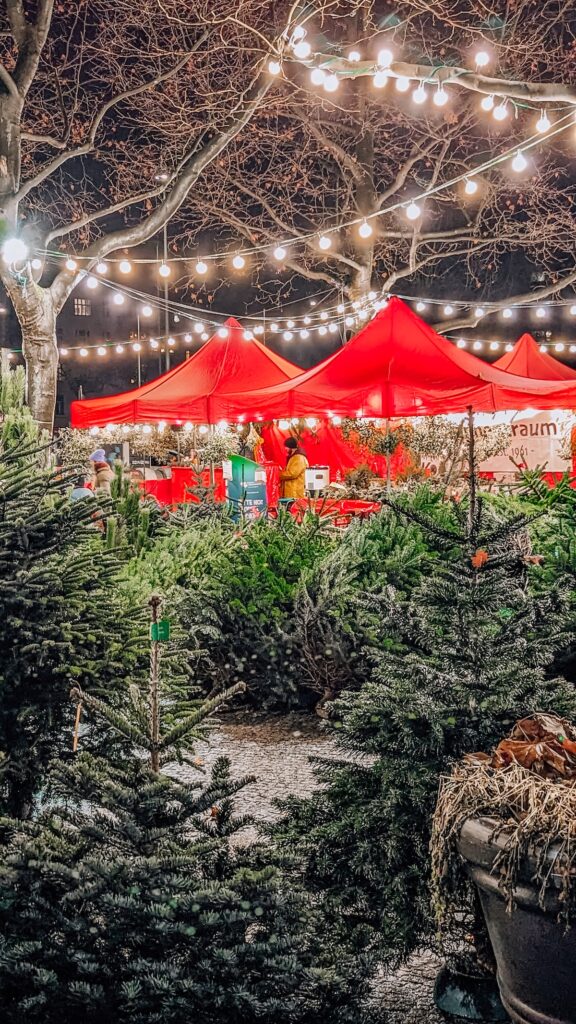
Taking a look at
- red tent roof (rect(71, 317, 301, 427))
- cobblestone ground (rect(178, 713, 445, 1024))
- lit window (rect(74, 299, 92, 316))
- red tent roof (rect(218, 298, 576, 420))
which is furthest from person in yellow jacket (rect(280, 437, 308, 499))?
lit window (rect(74, 299, 92, 316))

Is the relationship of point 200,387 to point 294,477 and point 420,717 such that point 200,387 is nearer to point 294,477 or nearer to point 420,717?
point 294,477

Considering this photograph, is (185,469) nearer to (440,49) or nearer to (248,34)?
(248,34)

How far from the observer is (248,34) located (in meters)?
17.9

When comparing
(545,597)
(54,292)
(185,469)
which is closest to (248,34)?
(54,292)

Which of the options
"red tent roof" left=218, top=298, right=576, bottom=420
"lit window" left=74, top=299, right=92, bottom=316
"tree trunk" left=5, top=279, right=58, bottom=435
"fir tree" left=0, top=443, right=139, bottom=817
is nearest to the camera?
"fir tree" left=0, top=443, right=139, bottom=817

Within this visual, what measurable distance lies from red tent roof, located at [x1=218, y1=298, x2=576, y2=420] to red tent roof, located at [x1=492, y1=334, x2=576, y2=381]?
3.98m

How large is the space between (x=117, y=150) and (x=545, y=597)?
63.7ft

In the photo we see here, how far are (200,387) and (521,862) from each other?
1199 centimetres

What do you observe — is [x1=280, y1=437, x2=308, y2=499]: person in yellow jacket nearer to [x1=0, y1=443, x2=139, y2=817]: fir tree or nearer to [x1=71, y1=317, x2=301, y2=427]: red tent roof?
[x1=71, y1=317, x2=301, y2=427]: red tent roof

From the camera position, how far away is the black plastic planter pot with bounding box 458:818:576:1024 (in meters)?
2.46

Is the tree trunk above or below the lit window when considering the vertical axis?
below

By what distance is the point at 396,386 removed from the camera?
35.8 feet

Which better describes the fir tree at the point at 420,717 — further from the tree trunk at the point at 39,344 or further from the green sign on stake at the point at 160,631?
the tree trunk at the point at 39,344

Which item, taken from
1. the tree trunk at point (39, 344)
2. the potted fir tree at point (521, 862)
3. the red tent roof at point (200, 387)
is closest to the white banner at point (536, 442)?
the red tent roof at point (200, 387)
